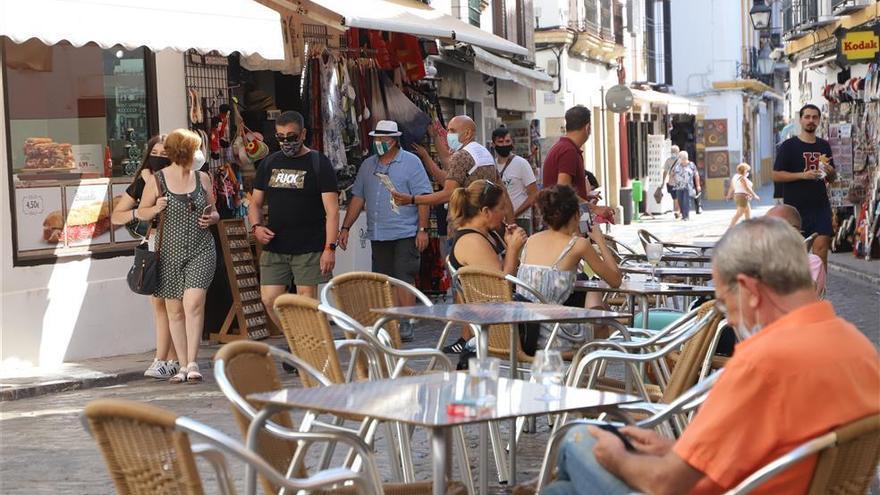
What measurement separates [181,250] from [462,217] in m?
2.51

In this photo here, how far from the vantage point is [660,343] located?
21.9ft

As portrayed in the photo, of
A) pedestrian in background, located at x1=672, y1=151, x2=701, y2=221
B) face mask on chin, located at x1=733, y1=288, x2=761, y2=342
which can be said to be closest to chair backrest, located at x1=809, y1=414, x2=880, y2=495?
face mask on chin, located at x1=733, y1=288, x2=761, y2=342

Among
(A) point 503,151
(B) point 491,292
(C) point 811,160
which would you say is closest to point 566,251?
(B) point 491,292

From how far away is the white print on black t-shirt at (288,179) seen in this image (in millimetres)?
10562

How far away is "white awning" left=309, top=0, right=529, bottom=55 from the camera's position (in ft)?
42.8

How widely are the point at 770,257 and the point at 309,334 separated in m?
2.44

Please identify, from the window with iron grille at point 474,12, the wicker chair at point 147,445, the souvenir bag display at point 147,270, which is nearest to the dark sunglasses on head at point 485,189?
the souvenir bag display at point 147,270

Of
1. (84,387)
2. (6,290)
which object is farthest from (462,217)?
(6,290)

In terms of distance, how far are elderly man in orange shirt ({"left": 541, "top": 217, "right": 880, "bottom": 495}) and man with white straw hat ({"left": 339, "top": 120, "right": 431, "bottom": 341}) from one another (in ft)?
27.4

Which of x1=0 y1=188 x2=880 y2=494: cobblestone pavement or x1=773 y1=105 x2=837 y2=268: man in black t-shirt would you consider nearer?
x1=0 y1=188 x2=880 y2=494: cobblestone pavement

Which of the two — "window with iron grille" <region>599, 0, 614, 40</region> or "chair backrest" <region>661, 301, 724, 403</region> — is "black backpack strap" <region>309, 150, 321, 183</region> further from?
"window with iron grille" <region>599, 0, 614, 40</region>

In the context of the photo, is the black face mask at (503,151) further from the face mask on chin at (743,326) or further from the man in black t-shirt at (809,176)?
the face mask on chin at (743,326)

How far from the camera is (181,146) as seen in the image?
10406mm

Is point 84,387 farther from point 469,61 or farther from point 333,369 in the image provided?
point 469,61
